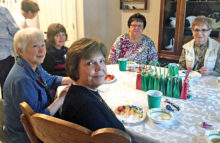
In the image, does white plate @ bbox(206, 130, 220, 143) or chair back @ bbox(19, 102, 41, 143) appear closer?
chair back @ bbox(19, 102, 41, 143)

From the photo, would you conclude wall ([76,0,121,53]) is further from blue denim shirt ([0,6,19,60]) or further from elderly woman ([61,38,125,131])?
elderly woman ([61,38,125,131])

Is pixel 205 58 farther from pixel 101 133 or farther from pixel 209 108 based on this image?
pixel 101 133

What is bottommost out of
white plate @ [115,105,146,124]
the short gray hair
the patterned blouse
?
white plate @ [115,105,146,124]

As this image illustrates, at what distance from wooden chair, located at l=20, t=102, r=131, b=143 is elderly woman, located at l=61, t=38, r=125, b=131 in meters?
0.15

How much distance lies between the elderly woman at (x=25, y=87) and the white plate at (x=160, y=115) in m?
0.55

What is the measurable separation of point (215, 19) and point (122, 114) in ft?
6.72

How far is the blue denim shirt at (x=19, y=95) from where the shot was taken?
46.2 inches

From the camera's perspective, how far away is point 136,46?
7.74ft

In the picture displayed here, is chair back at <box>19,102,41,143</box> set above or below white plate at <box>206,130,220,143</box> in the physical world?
above

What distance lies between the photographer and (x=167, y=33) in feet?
9.37

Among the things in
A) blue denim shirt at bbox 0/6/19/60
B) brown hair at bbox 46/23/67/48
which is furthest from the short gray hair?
blue denim shirt at bbox 0/6/19/60

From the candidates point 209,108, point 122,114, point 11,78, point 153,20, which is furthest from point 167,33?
point 11,78

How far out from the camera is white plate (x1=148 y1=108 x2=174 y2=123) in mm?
1081

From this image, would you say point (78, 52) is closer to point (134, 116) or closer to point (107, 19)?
point (134, 116)
